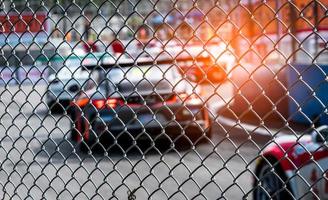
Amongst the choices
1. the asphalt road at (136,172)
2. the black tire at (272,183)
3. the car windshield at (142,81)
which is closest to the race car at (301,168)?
the black tire at (272,183)

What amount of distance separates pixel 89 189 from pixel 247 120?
22.5 feet

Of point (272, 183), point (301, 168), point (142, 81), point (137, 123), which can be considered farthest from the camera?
point (137, 123)

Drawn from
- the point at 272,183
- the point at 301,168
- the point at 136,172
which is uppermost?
the point at 301,168

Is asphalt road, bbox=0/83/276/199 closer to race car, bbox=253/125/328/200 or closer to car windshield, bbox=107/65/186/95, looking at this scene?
race car, bbox=253/125/328/200

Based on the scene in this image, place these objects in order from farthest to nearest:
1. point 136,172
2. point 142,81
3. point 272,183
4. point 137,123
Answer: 1. point 137,123
2. point 142,81
3. point 136,172
4. point 272,183

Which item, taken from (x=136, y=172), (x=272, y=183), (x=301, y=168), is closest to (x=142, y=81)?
(x=136, y=172)

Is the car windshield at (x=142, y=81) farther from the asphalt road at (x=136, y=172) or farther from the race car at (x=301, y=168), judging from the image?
the race car at (x=301, y=168)

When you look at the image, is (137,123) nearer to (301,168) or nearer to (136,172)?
(136,172)

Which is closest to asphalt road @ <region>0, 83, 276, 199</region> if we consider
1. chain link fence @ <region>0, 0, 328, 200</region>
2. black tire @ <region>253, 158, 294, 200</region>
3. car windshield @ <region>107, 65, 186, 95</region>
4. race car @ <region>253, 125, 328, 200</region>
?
chain link fence @ <region>0, 0, 328, 200</region>

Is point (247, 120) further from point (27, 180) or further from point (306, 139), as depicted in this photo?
point (306, 139)

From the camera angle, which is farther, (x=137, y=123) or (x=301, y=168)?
(x=137, y=123)

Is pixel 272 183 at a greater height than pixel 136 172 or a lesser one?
greater

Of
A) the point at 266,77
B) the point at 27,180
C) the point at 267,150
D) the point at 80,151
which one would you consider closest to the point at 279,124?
the point at 266,77

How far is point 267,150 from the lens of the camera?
6.38 m
